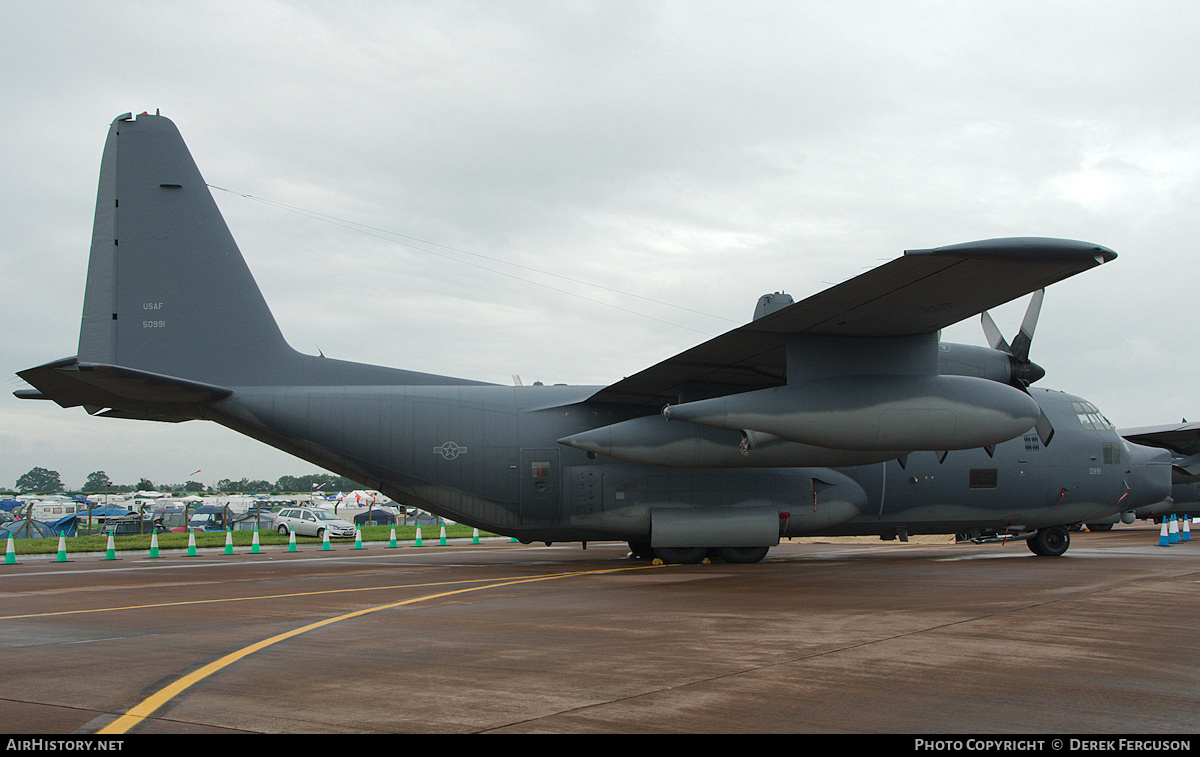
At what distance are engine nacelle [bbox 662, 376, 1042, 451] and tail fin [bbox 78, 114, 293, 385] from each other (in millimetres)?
10088

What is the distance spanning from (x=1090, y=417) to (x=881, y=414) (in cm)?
908

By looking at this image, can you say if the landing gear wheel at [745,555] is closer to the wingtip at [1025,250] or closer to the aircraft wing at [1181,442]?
the wingtip at [1025,250]

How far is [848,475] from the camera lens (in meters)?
18.6

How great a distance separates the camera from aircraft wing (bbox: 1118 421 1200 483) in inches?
1212

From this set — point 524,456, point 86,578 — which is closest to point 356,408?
point 524,456

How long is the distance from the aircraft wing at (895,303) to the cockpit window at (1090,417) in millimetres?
7921

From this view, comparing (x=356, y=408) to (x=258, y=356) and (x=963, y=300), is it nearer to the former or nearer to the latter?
(x=258, y=356)

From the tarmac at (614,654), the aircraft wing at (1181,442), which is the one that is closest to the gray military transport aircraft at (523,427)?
the tarmac at (614,654)

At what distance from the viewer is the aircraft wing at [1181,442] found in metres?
30.8

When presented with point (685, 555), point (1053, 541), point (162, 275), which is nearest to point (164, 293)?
point (162, 275)

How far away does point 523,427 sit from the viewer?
60.2 ft

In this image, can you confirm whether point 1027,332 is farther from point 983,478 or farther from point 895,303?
point 895,303

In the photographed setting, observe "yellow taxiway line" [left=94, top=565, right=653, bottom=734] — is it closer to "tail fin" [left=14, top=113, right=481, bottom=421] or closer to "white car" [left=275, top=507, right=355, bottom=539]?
"tail fin" [left=14, top=113, right=481, bottom=421]
